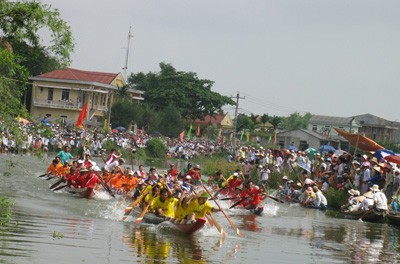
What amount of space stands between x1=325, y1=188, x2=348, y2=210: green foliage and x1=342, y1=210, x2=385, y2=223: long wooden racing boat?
2273mm

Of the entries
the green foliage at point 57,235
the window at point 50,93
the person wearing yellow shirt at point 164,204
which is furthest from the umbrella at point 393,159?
the window at point 50,93

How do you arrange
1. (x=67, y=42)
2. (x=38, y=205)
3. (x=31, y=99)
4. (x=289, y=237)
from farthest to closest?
(x=31, y=99) → (x=38, y=205) → (x=289, y=237) → (x=67, y=42)

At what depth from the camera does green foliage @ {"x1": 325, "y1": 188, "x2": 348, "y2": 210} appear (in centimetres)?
2969

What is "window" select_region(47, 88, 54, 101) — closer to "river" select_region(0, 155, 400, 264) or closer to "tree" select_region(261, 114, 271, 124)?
"tree" select_region(261, 114, 271, 124)

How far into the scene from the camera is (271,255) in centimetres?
1688

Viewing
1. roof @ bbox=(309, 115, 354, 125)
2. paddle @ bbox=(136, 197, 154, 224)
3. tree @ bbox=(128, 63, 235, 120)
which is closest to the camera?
paddle @ bbox=(136, 197, 154, 224)

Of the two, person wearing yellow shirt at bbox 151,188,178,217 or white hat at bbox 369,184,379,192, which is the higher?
white hat at bbox 369,184,379,192

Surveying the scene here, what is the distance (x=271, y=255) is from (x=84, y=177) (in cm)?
1126

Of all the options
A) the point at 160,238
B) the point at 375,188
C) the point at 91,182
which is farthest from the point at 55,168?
the point at 160,238

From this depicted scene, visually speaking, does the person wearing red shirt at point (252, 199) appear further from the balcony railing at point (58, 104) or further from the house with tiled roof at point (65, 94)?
the balcony railing at point (58, 104)

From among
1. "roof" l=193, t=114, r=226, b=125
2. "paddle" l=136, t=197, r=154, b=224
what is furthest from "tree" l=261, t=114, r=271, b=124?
"paddle" l=136, t=197, r=154, b=224

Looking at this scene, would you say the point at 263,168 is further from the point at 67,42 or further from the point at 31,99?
the point at 31,99

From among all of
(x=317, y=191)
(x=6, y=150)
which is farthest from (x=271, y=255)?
(x=6, y=150)

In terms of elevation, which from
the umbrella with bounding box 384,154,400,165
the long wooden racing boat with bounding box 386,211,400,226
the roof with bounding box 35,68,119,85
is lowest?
the long wooden racing boat with bounding box 386,211,400,226
